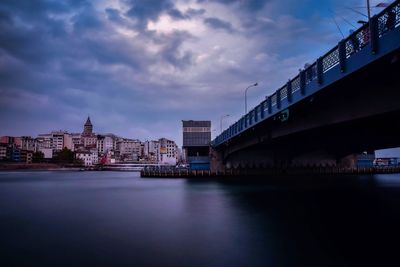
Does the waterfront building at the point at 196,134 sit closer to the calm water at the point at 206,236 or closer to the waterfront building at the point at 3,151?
the calm water at the point at 206,236

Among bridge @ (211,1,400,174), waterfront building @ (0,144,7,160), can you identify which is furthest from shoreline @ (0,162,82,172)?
bridge @ (211,1,400,174)

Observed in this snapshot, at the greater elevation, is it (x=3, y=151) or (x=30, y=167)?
(x=3, y=151)

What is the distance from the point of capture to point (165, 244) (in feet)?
53.1

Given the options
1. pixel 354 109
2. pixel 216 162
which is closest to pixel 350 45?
pixel 354 109

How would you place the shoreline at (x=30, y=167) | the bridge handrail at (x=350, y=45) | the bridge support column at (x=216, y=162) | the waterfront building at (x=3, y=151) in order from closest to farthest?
1. the bridge handrail at (x=350, y=45)
2. the bridge support column at (x=216, y=162)
3. the shoreline at (x=30, y=167)
4. the waterfront building at (x=3, y=151)

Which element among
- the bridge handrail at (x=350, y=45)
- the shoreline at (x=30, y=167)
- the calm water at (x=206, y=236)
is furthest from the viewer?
the shoreline at (x=30, y=167)

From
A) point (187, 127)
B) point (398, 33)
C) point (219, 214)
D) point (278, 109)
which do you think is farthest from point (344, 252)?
point (187, 127)

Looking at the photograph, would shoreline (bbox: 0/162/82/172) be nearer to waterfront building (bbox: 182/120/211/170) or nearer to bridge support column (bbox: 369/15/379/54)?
waterfront building (bbox: 182/120/211/170)

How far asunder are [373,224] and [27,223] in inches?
932

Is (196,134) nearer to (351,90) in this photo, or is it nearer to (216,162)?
(216,162)

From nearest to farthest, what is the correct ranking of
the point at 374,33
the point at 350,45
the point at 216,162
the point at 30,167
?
the point at 374,33 < the point at 350,45 < the point at 216,162 < the point at 30,167

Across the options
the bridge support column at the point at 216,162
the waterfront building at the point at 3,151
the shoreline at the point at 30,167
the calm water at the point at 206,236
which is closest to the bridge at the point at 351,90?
the calm water at the point at 206,236

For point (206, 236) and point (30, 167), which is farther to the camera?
point (30, 167)

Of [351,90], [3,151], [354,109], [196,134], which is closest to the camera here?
[354,109]
